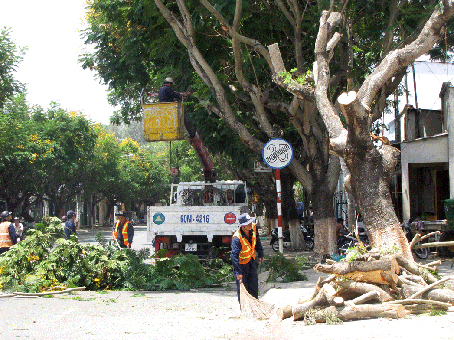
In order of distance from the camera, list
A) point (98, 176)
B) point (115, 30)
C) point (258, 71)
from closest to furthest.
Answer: point (258, 71) < point (115, 30) < point (98, 176)

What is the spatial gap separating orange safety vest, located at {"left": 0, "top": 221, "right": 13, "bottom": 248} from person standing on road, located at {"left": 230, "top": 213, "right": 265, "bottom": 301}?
6.84 m

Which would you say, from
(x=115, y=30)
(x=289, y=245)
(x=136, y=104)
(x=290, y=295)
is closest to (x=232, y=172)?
(x=136, y=104)

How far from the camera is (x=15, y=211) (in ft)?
119

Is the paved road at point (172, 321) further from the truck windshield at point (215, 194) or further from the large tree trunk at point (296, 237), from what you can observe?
the large tree trunk at point (296, 237)

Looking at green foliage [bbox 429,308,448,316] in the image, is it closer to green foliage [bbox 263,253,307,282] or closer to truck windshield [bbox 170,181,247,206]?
green foliage [bbox 263,253,307,282]

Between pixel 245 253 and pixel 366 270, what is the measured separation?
174 cm

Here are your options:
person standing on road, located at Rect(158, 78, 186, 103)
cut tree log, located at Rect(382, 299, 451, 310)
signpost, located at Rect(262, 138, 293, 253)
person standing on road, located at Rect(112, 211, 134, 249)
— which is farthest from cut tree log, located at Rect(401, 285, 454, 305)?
person standing on road, located at Rect(112, 211, 134, 249)

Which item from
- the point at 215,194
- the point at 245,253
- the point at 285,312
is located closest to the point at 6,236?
the point at 215,194

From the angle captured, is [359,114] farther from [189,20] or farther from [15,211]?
[15,211]

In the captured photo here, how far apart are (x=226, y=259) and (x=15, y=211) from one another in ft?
86.4

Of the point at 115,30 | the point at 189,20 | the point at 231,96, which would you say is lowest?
the point at 231,96

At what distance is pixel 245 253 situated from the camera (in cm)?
801

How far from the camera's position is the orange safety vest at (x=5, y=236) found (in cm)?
1262

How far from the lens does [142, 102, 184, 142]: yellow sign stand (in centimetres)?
1268
